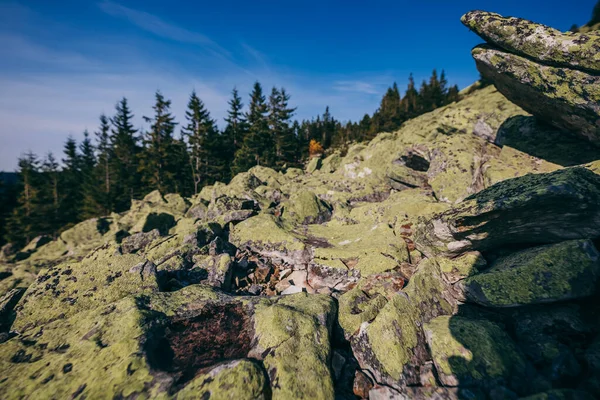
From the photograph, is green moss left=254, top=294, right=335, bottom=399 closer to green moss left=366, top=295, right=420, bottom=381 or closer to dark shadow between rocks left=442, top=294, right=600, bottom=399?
green moss left=366, top=295, right=420, bottom=381

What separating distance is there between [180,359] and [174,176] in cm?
4684

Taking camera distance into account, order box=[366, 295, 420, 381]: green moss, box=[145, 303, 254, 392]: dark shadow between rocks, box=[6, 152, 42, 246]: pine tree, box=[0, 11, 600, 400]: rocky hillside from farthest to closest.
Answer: box=[6, 152, 42, 246]: pine tree → box=[366, 295, 420, 381]: green moss → box=[145, 303, 254, 392]: dark shadow between rocks → box=[0, 11, 600, 400]: rocky hillside

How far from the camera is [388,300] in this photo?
828cm

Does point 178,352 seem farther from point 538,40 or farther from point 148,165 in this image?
point 148,165

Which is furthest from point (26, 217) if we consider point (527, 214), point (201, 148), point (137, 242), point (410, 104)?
point (410, 104)

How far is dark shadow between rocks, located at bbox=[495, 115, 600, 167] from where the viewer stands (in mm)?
11657

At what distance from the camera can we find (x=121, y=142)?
50156mm

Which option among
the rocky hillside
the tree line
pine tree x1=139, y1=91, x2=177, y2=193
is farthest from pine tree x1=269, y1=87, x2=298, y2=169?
the rocky hillside

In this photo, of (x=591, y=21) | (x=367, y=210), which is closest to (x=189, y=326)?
(x=367, y=210)

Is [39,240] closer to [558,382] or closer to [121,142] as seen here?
[121,142]

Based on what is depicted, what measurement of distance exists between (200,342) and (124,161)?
57435 mm

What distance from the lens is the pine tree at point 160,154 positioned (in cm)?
4322

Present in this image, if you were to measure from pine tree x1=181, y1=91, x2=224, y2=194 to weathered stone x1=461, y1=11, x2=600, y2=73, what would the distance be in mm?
43578

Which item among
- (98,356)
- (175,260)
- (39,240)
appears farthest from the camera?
(39,240)
